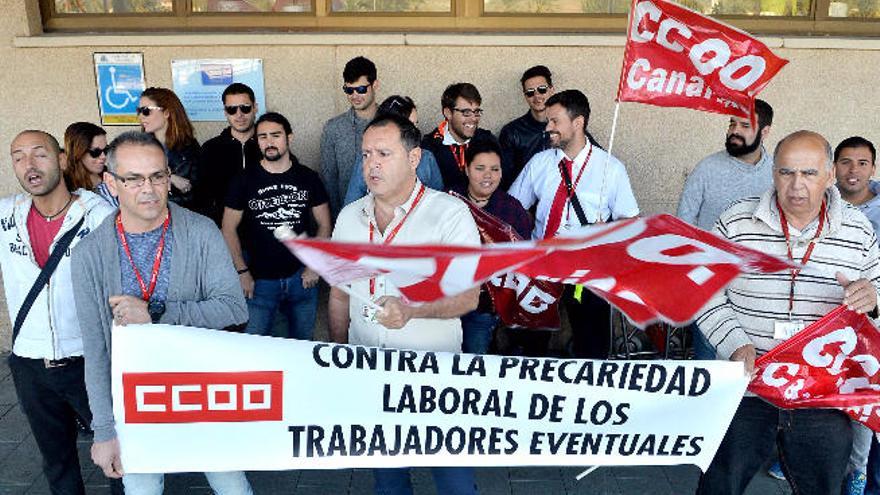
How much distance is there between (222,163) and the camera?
5.81m

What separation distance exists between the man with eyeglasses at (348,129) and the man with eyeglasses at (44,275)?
7.35 ft

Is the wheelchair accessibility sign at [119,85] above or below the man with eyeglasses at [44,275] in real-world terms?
above

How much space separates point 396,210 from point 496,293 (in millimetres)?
1925

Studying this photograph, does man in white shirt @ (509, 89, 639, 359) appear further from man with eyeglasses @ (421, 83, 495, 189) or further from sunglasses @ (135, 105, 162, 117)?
sunglasses @ (135, 105, 162, 117)

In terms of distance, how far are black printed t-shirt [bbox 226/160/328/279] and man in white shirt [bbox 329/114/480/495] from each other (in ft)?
5.48

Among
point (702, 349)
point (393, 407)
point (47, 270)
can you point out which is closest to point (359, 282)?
point (393, 407)

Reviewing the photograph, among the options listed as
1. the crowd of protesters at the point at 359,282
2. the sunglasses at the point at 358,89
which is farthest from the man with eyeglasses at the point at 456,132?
the crowd of protesters at the point at 359,282

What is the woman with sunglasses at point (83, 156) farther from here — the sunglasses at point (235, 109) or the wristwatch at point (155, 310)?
the wristwatch at point (155, 310)

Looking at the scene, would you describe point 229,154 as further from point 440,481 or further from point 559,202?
point 440,481

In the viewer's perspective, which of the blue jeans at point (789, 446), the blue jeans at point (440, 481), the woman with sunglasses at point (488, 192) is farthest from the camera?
the woman with sunglasses at point (488, 192)

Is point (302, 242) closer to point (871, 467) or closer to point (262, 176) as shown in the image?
point (262, 176)

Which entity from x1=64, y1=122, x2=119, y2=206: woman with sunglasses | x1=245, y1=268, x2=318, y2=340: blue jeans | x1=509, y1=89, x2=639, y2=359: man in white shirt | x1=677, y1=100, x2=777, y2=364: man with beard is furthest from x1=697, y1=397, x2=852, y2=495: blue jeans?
x1=64, y1=122, x2=119, y2=206: woman with sunglasses

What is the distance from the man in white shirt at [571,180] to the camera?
18.0ft

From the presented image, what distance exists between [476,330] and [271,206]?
1.60 metres
